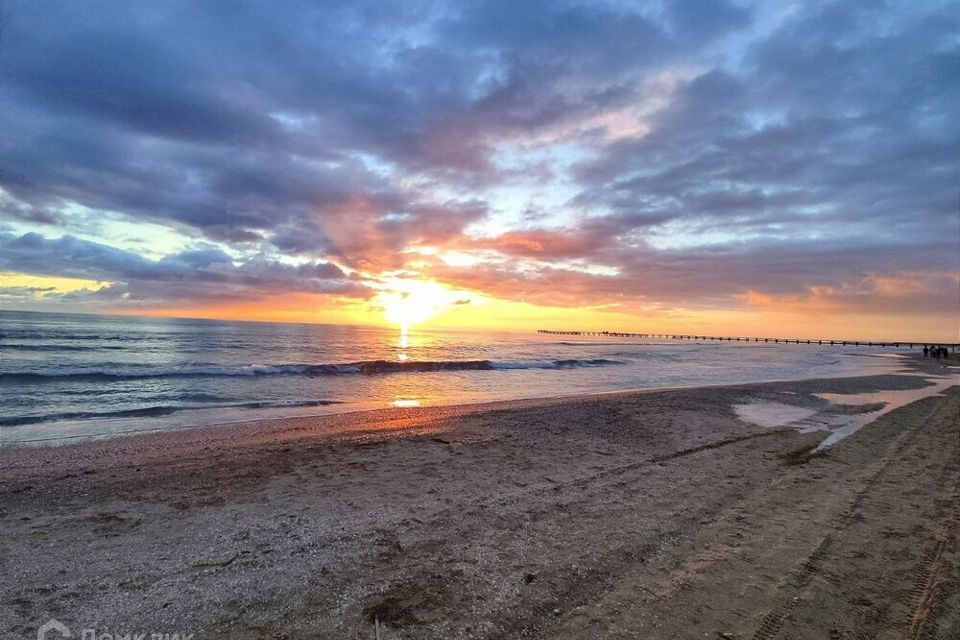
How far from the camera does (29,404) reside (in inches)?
612

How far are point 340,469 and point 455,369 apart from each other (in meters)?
25.8

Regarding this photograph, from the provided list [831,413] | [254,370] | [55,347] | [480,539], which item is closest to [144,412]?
[254,370]

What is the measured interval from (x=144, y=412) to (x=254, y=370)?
41.6ft

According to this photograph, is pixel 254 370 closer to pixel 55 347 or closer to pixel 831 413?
pixel 55 347

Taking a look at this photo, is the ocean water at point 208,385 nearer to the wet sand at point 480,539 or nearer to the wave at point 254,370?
the wave at point 254,370

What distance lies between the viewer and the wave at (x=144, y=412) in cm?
1324

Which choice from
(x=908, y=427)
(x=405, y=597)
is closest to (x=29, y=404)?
(x=405, y=597)

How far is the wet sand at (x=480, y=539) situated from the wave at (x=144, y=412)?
434 centimetres

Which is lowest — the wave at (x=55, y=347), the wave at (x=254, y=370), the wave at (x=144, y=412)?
the wave at (x=144, y=412)

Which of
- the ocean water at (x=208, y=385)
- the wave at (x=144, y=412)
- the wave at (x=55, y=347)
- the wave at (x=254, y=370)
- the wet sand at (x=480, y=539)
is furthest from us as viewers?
the wave at (x=55, y=347)

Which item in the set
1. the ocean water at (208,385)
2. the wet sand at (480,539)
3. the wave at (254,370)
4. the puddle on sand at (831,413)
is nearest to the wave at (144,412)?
the ocean water at (208,385)

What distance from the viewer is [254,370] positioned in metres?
27.2

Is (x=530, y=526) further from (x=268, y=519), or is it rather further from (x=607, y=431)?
(x=607, y=431)

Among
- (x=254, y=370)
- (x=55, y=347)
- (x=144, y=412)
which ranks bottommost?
(x=144, y=412)
